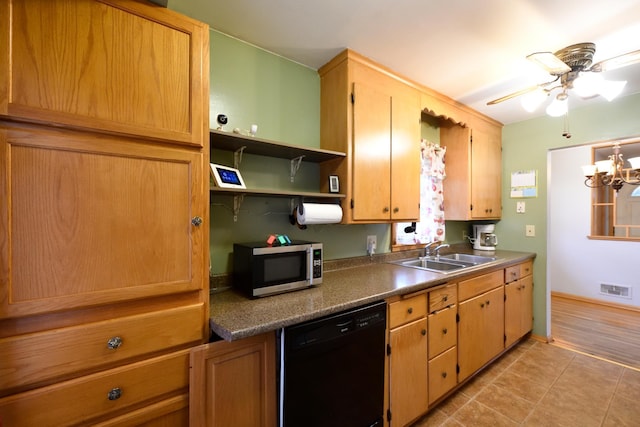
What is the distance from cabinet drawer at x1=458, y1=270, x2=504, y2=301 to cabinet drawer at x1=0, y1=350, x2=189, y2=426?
6.02 ft

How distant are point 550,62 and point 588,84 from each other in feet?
1.07

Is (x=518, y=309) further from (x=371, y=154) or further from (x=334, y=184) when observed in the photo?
(x=334, y=184)

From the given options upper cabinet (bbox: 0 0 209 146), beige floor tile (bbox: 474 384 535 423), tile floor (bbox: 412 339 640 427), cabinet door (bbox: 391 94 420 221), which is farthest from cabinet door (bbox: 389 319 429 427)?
upper cabinet (bbox: 0 0 209 146)

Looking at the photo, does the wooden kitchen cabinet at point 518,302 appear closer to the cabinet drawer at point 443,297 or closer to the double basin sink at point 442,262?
the double basin sink at point 442,262

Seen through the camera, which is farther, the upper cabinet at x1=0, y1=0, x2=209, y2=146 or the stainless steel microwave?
the stainless steel microwave

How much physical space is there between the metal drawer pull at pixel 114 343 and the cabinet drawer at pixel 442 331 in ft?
5.39

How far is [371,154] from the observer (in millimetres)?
1897

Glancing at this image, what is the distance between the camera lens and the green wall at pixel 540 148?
7.91 ft

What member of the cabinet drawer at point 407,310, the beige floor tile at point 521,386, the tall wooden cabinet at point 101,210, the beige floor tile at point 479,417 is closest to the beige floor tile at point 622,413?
the beige floor tile at point 521,386

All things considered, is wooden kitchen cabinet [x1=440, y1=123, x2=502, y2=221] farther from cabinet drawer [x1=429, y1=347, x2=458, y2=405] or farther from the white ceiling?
cabinet drawer [x1=429, y1=347, x2=458, y2=405]

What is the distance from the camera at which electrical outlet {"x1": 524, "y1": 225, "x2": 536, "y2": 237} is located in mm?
2959

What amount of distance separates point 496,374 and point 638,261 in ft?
10.2

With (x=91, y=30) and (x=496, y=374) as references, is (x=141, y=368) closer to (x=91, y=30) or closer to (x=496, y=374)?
(x=91, y=30)

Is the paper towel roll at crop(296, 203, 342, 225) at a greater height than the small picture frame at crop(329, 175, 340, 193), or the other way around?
the small picture frame at crop(329, 175, 340, 193)
